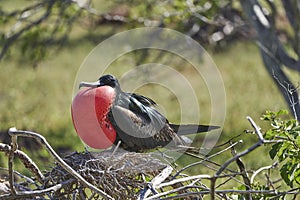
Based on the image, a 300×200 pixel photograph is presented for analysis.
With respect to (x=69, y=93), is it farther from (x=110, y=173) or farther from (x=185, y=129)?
(x=110, y=173)

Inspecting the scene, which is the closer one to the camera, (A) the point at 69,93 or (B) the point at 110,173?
(B) the point at 110,173

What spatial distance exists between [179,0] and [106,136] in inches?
89.5

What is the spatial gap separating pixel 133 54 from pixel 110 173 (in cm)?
388

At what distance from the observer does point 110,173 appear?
2.43m

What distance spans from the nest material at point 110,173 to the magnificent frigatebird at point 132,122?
250 millimetres

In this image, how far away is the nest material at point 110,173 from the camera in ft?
7.94

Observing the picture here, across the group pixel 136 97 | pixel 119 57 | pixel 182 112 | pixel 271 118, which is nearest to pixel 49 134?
pixel 182 112

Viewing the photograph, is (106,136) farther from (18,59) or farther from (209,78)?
(18,59)

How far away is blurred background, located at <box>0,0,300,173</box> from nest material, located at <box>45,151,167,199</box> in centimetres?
151

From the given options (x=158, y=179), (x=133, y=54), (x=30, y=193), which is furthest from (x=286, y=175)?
(x=133, y=54)

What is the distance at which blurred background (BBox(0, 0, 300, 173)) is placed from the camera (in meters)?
4.45

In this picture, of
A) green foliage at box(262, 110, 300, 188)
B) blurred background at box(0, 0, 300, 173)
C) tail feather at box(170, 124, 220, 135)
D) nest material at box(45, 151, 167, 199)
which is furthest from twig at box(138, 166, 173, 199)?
blurred background at box(0, 0, 300, 173)

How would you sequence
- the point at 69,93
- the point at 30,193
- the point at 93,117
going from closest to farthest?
the point at 30,193, the point at 93,117, the point at 69,93

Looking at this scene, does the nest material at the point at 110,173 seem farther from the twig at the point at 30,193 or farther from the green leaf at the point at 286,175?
the green leaf at the point at 286,175
